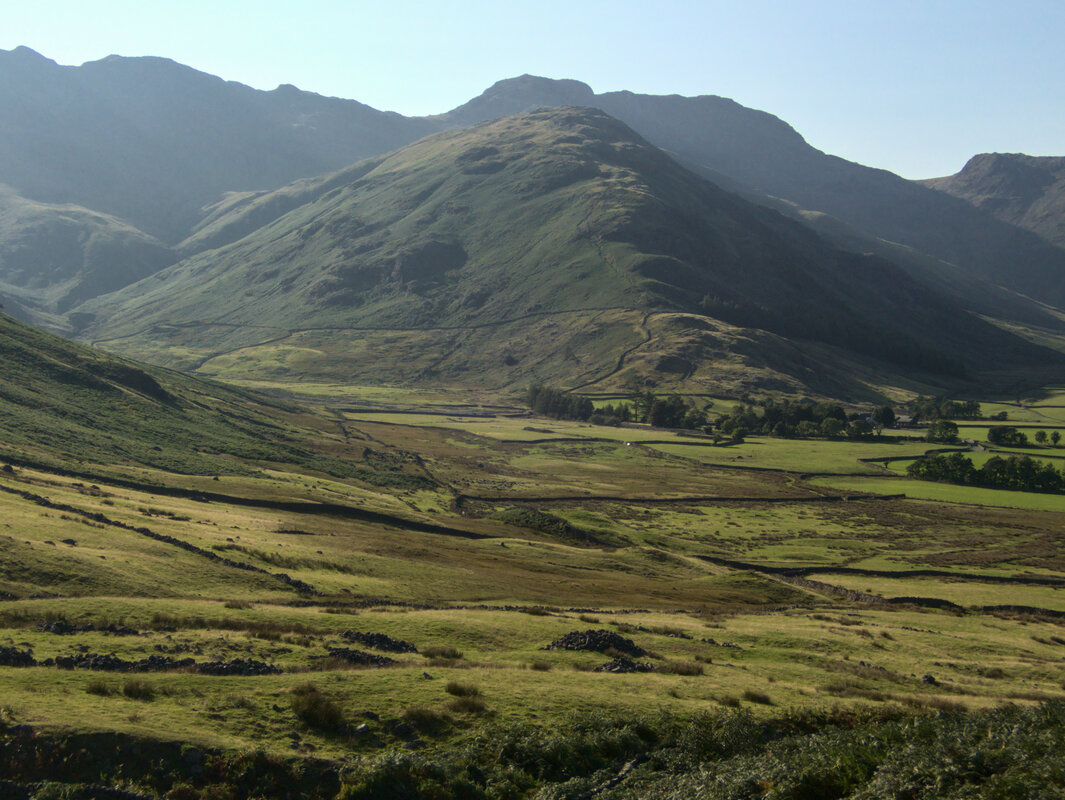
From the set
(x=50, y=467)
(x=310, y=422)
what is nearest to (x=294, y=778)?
(x=50, y=467)

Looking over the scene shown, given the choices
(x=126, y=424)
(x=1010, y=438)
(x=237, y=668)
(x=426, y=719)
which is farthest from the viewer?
(x=1010, y=438)

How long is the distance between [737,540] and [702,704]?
75545 mm

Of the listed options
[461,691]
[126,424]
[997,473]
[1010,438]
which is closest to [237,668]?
[461,691]

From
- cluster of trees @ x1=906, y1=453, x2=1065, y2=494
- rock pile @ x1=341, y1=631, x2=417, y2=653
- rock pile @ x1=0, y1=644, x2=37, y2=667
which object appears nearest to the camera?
rock pile @ x1=0, y1=644, x2=37, y2=667

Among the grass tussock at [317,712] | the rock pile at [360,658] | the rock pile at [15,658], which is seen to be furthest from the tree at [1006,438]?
the rock pile at [15,658]

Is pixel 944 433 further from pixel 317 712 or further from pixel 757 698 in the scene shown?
pixel 317 712

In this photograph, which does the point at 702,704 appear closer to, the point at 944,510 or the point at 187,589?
the point at 187,589

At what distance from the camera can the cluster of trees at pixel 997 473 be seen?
14462 cm

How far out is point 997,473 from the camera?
148 metres

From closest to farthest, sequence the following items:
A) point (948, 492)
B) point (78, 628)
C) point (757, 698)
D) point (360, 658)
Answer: point (757, 698), point (360, 658), point (78, 628), point (948, 492)

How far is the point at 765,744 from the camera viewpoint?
25.0 meters

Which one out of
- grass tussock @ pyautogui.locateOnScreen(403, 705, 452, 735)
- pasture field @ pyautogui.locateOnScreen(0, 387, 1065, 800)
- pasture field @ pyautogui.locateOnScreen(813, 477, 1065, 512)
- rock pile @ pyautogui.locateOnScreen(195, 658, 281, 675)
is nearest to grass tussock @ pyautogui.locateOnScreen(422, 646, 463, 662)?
pasture field @ pyautogui.locateOnScreen(0, 387, 1065, 800)

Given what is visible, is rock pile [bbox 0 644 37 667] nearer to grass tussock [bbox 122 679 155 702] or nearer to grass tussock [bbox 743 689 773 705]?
grass tussock [bbox 122 679 155 702]

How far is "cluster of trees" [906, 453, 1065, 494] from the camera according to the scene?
474ft
